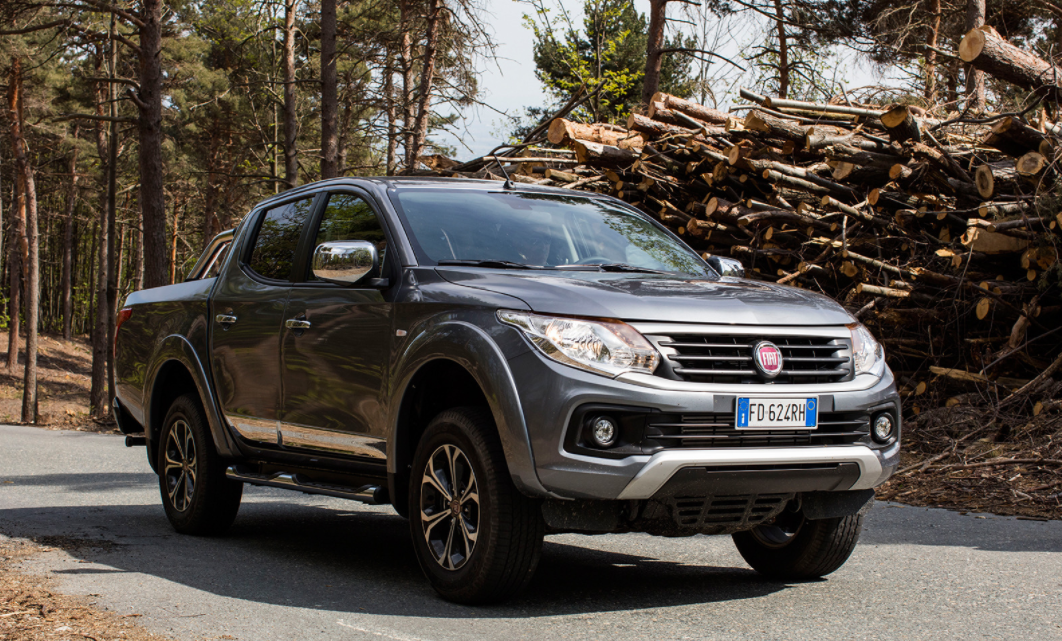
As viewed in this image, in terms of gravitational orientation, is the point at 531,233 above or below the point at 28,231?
above

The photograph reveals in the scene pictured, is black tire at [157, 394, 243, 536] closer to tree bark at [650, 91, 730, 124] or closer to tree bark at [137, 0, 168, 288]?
tree bark at [650, 91, 730, 124]

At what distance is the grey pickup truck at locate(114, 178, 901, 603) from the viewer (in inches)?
165

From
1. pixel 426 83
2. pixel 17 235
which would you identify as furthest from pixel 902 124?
pixel 17 235

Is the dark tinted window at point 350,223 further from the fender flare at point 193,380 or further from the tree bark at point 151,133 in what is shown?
the tree bark at point 151,133

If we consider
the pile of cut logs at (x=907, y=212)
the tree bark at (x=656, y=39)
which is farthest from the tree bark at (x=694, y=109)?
the tree bark at (x=656, y=39)

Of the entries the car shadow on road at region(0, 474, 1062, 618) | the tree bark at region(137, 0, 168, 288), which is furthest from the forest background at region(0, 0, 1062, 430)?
the car shadow on road at region(0, 474, 1062, 618)

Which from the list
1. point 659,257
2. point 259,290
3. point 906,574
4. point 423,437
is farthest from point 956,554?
point 259,290

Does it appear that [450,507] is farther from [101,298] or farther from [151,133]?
[101,298]

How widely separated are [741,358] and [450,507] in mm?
1421

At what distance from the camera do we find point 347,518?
7809 millimetres

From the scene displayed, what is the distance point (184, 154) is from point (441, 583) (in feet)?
131

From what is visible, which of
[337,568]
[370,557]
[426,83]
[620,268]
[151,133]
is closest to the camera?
[620,268]

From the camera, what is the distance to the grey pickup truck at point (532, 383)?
420cm

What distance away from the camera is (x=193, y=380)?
22.8 feet
